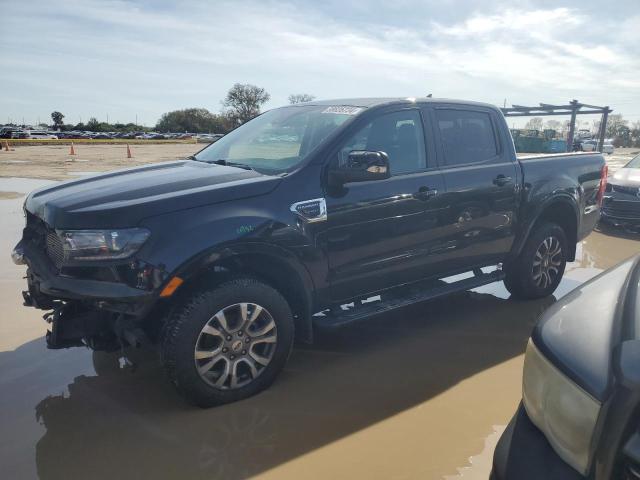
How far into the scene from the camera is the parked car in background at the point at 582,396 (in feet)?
4.48

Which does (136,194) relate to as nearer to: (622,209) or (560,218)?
(560,218)

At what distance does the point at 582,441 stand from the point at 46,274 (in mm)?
2789

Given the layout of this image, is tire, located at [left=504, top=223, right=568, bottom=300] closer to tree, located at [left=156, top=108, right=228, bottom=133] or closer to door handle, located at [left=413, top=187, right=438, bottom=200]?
door handle, located at [left=413, top=187, right=438, bottom=200]

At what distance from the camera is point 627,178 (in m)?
8.88

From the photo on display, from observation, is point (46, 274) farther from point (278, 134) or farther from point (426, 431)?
point (426, 431)

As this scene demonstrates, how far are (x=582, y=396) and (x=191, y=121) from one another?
94246mm

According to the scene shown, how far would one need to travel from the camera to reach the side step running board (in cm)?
348

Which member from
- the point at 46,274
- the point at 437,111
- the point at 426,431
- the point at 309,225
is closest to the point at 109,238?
the point at 46,274

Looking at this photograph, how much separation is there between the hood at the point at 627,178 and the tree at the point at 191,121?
3292 inches

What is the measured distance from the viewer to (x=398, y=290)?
13.3 ft

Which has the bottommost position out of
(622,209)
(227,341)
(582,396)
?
(622,209)

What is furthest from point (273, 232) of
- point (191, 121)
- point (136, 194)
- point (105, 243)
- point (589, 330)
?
point (191, 121)

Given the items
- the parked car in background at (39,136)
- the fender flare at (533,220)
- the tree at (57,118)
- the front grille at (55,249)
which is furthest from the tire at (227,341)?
the tree at (57,118)

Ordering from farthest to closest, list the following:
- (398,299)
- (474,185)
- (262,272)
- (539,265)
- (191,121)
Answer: (191,121) → (539,265) → (474,185) → (398,299) → (262,272)
